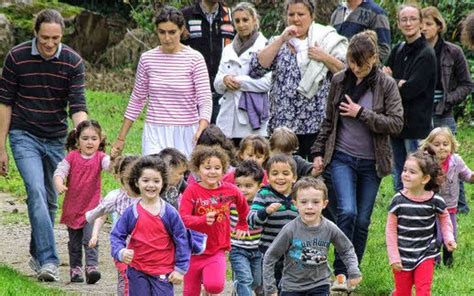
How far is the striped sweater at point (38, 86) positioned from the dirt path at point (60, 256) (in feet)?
4.45

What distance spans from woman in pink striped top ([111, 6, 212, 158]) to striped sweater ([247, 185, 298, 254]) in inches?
58.7

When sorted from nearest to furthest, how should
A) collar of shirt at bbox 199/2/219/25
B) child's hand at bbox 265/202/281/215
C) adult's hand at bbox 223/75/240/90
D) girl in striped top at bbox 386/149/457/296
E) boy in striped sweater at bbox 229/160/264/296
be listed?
child's hand at bbox 265/202/281/215 → girl in striped top at bbox 386/149/457/296 → boy in striped sweater at bbox 229/160/264/296 → adult's hand at bbox 223/75/240/90 → collar of shirt at bbox 199/2/219/25

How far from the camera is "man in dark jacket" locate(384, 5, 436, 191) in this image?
1088 cm

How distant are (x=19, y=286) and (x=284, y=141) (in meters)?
2.43

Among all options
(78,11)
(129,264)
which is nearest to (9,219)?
(129,264)

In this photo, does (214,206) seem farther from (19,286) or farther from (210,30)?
(210,30)

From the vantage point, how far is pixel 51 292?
9.08 meters

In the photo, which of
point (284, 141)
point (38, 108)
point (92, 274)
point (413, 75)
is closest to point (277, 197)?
point (284, 141)

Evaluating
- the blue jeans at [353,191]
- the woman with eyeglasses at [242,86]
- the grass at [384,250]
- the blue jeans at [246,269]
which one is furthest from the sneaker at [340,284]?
the woman with eyeglasses at [242,86]

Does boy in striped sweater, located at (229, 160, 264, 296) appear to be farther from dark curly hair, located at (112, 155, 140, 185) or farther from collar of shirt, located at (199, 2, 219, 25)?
collar of shirt, located at (199, 2, 219, 25)

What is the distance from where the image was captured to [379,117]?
899 cm

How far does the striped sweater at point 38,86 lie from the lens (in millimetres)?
Answer: 9758

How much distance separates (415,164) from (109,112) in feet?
46.4

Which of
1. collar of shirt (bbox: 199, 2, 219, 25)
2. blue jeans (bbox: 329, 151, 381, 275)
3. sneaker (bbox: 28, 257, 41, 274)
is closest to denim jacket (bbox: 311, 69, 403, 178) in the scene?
blue jeans (bbox: 329, 151, 381, 275)
